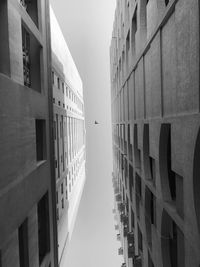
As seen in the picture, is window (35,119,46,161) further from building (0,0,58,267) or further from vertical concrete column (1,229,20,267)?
vertical concrete column (1,229,20,267)

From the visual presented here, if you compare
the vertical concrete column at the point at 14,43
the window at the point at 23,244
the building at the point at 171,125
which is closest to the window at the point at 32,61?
the vertical concrete column at the point at 14,43

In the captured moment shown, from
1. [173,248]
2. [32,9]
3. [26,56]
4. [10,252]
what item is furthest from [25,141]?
[32,9]

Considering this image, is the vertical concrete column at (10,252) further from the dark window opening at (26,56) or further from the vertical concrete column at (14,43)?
the dark window opening at (26,56)

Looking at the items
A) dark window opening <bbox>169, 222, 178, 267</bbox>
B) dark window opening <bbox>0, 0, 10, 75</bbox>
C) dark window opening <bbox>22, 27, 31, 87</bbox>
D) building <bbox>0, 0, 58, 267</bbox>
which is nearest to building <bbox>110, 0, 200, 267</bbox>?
dark window opening <bbox>169, 222, 178, 267</bbox>

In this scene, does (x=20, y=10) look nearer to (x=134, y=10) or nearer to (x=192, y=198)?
(x=134, y=10)

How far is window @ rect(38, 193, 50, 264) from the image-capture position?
50.1 feet

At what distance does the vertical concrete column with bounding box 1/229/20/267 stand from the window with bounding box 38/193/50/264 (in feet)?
18.2

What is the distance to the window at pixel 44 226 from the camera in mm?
15281

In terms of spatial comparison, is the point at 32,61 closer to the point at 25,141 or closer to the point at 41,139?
the point at 41,139

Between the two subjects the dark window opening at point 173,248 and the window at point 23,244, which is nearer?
the window at point 23,244

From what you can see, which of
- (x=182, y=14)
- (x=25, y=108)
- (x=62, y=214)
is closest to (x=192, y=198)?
(x=182, y=14)

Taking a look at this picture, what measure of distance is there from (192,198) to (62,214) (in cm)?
2162

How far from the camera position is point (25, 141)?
11297 mm

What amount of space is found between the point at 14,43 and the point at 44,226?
10.5 metres
